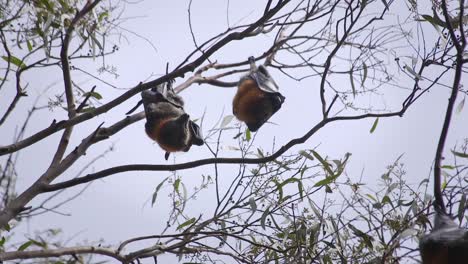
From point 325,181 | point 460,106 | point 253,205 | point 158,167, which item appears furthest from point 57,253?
point 460,106

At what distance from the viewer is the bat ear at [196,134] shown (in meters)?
3.51

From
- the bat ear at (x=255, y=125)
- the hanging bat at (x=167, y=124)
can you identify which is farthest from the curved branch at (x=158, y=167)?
the hanging bat at (x=167, y=124)

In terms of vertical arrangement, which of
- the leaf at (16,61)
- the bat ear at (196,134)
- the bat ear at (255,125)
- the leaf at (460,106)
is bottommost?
the leaf at (460,106)

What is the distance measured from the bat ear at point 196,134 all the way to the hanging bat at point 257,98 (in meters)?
0.35

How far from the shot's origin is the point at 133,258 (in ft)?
8.16

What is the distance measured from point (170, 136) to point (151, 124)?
0.19 metres

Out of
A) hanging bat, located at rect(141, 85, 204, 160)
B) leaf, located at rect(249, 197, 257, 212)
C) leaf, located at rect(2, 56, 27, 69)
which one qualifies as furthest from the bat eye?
leaf, located at rect(2, 56, 27, 69)

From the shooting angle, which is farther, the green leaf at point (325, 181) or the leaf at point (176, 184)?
the leaf at point (176, 184)

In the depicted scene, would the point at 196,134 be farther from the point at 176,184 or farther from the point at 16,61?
the point at 16,61

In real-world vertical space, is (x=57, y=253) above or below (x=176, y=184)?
below

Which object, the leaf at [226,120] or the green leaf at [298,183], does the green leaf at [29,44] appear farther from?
the green leaf at [298,183]

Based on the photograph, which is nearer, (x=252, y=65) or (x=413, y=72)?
(x=413, y=72)

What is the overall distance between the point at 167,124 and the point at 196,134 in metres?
0.25

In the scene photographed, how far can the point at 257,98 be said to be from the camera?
339 cm
